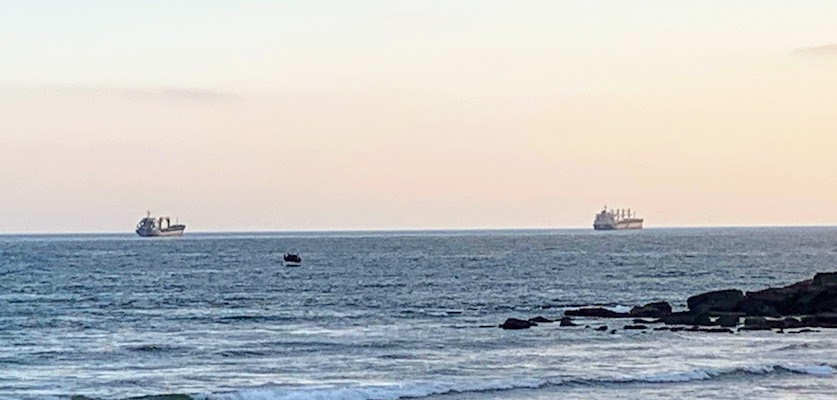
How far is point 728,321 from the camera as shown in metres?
56.6

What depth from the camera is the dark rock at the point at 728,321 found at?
5625cm

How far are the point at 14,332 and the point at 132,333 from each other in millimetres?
5456

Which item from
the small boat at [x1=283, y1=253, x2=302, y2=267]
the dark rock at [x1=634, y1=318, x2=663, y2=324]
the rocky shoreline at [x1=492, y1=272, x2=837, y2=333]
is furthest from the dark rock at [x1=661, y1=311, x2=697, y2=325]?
the small boat at [x1=283, y1=253, x2=302, y2=267]

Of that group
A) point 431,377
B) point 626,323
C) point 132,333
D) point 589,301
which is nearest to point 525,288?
point 589,301

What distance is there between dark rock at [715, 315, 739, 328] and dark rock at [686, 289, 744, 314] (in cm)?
435

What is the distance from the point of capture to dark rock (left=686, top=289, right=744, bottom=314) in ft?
203

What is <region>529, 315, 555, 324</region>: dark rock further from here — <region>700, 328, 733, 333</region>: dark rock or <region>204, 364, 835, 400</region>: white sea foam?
<region>204, 364, 835, 400</region>: white sea foam

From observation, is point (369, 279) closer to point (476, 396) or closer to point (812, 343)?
point (812, 343)

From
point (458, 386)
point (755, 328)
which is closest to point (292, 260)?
point (755, 328)

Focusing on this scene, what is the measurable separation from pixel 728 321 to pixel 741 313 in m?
4.97

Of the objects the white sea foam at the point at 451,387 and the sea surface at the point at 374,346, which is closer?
the white sea foam at the point at 451,387

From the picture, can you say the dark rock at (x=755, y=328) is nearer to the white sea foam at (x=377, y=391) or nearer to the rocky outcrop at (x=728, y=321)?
the rocky outcrop at (x=728, y=321)

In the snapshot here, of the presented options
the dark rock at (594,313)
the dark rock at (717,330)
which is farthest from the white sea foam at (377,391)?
the dark rock at (594,313)

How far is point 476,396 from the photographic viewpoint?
3753 centimetres
